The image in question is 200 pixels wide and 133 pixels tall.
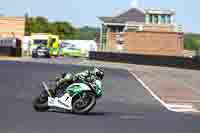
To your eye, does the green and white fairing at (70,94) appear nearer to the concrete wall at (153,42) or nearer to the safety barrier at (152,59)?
the safety barrier at (152,59)

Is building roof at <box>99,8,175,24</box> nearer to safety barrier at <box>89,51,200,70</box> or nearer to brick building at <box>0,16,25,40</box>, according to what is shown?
brick building at <box>0,16,25,40</box>

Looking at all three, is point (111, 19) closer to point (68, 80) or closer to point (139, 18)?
point (139, 18)

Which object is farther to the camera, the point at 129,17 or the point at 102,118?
the point at 129,17

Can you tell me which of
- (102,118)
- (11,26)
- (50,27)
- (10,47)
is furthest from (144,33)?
(102,118)

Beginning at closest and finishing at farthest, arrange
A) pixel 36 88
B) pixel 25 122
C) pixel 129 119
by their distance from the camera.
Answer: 1. pixel 25 122
2. pixel 129 119
3. pixel 36 88

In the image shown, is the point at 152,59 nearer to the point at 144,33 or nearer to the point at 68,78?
the point at 144,33

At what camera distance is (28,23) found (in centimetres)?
15762

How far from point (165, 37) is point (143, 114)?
255 feet

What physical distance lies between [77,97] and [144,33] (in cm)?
7834

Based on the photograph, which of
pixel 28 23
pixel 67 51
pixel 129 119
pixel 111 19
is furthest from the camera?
pixel 28 23

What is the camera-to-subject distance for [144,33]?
314 ft

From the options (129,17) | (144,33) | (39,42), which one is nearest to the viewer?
(39,42)

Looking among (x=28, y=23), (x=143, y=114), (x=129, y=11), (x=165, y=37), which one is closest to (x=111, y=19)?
(x=129, y=11)

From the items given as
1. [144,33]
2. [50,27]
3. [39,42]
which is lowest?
[39,42]
